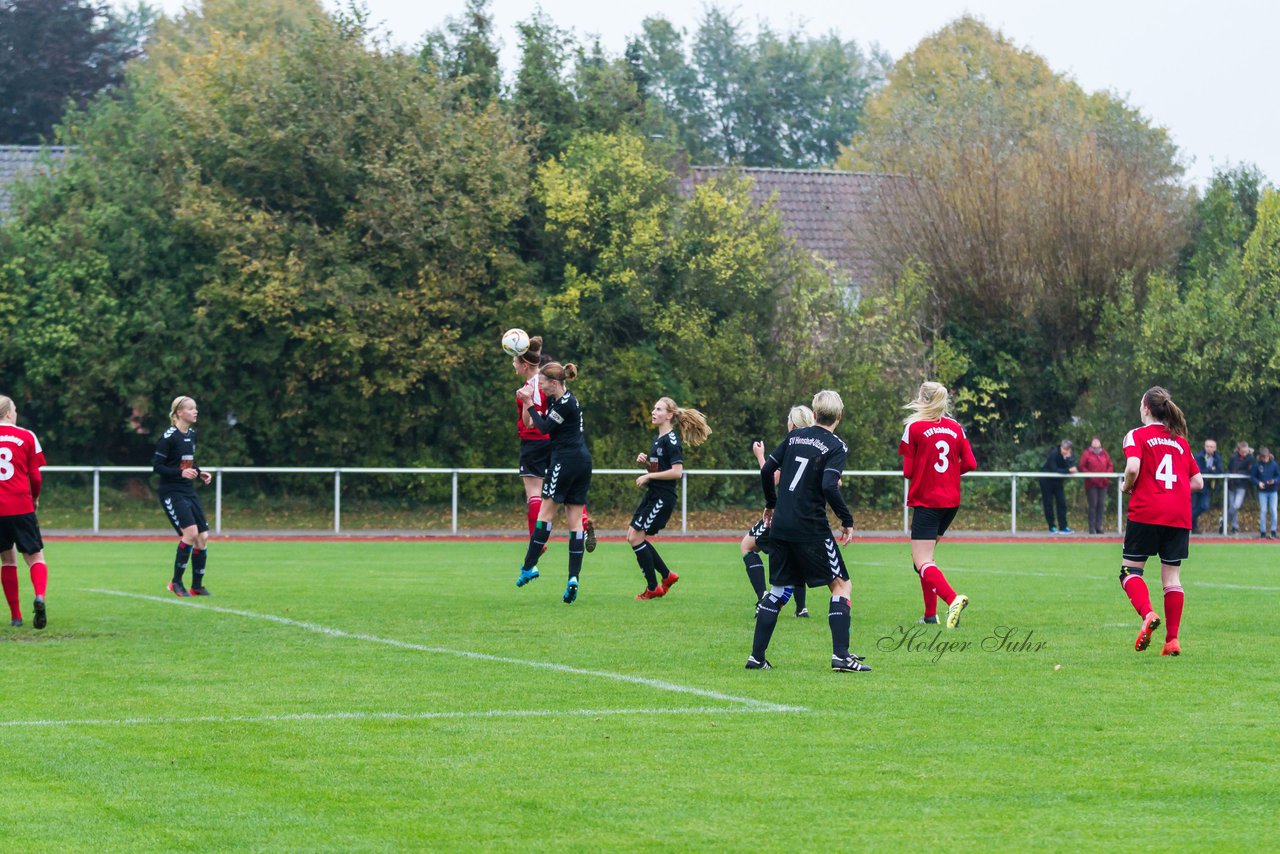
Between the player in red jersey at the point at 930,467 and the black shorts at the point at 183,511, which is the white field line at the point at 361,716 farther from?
the black shorts at the point at 183,511

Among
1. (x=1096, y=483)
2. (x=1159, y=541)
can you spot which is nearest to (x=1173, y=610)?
(x=1159, y=541)

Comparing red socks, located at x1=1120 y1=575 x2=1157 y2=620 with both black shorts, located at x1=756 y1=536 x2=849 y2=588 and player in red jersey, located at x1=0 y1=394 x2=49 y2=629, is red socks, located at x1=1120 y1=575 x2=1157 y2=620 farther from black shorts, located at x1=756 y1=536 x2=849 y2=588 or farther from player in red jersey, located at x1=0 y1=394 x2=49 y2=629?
player in red jersey, located at x1=0 y1=394 x2=49 y2=629

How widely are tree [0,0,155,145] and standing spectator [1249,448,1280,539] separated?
3331 centimetres

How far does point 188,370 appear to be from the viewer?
101ft

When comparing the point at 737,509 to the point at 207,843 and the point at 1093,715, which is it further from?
the point at 207,843

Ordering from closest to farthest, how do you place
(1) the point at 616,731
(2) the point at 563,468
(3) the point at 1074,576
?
(1) the point at 616,731, (2) the point at 563,468, (3) the point at 1074,576

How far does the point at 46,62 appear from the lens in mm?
47000

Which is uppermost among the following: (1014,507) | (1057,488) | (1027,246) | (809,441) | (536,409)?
(1027,246)

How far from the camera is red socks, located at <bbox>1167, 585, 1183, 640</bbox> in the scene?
36.8 feet

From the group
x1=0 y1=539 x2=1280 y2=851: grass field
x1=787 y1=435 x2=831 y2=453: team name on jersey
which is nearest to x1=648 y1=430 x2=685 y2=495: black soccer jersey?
x1=0 y1=539 x2=1280 y2=851: grass field

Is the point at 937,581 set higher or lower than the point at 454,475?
lower

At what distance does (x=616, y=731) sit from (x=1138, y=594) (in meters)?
4.94

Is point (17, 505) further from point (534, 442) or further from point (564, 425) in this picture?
point (534, 442)

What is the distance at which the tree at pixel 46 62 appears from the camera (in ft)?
153
